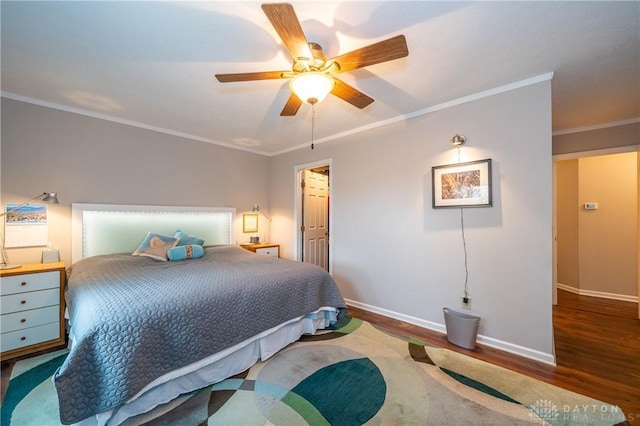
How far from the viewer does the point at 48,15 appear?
1528 millimetres

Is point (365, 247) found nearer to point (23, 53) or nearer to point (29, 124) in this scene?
point (23, 53)

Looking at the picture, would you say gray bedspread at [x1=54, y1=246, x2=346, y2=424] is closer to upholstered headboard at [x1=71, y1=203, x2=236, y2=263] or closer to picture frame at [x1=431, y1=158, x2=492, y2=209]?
upholstered headboard at [x1=71, y1=203, x2=236, y2=263]

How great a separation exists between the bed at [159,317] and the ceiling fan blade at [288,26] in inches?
69.7

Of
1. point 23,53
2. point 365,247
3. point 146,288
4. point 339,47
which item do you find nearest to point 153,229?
point 146,288

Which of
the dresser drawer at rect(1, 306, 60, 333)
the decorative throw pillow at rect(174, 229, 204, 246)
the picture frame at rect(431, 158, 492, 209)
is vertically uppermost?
the picture frame at rect(431, 158, 492, 209)

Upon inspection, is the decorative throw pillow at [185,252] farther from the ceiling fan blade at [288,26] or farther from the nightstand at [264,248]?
the ceiling fan blade at [288,26]

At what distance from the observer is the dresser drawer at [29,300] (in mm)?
2150

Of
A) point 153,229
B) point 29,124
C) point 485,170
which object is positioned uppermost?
point 29,124

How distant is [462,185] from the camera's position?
2.56 metres

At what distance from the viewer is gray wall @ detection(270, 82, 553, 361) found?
219 centimetres

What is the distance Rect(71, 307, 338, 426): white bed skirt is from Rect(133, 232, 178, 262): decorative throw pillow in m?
1.65

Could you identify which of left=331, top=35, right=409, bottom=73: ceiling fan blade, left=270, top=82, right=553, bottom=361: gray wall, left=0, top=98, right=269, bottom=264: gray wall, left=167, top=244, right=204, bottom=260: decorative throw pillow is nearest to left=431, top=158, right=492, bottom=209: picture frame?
left=270, top=82, right=553, bottom=361: gray wall

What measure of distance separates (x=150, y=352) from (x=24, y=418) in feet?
2.92

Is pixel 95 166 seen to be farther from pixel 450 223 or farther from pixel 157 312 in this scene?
pixel 450 223
